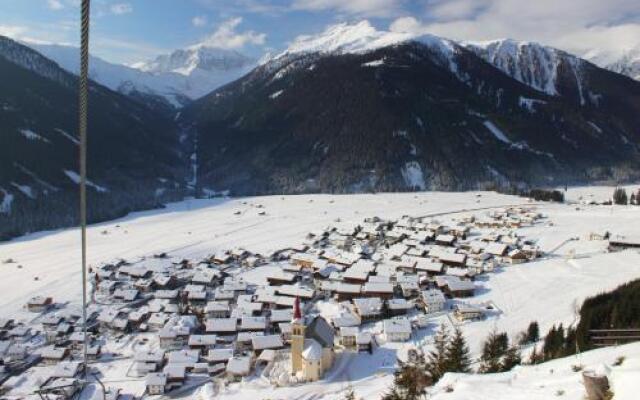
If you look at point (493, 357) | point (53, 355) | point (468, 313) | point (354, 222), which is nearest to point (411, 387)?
point (493, 357)

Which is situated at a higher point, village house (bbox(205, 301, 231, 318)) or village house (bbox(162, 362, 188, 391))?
village house (bbox(205, 301, 231, 318))

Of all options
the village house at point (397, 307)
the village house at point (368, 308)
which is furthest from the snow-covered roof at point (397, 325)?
the village house at point (397, 307)

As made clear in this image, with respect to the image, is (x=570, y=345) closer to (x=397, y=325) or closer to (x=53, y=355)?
(x=397, y=325)

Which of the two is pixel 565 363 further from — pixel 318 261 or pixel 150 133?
pixel 150 133

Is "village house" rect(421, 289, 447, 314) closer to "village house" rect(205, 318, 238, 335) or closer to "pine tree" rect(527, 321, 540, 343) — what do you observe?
"pine tree" rect(527, 321, 540, 343)

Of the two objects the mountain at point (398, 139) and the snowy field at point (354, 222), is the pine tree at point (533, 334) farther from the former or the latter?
the mountain at point (398, 139)

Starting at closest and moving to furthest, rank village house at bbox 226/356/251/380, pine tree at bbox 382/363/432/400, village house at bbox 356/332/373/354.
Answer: pine tree at bbox 382/363/432/400, village house at bbox 226/356/251/380, village house at bbox 356/332/373/354

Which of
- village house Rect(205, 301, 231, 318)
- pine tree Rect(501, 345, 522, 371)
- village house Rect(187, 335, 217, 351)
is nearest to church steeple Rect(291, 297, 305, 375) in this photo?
village house Rect(187, 335, 217, 351)
